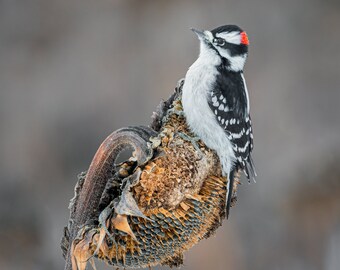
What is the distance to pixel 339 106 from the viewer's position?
460 centimetres

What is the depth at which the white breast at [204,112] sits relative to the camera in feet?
7.14

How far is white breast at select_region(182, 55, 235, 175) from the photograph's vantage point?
218cm

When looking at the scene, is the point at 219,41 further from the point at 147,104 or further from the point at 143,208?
the point at 147,104

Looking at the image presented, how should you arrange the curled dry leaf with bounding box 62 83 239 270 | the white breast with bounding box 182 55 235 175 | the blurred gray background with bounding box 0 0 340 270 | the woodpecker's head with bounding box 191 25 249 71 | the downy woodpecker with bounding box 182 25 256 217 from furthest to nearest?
the blurred gray background with bounding box 0 0 340 270, the woodpecker's head with bounding box 191 25 249 71, the downy woodpecker with bounding box 182 25 256 217, the white breast with bounding box 182 55 235 175, the curled dry leaf with bounding box 62 83 239 270

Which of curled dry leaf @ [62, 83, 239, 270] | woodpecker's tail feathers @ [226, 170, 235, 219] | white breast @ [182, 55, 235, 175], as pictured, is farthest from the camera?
white breast @ [182, 55, 235, 175]

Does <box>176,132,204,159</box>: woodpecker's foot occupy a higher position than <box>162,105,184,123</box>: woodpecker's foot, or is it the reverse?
<box>162,105,184,123</box>: woodpecker's foot

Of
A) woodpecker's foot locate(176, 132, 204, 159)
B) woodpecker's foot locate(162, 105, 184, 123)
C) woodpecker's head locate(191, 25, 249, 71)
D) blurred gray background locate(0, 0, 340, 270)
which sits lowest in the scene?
blurred gray background locate(0, 0, 340, 270)

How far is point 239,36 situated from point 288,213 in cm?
232

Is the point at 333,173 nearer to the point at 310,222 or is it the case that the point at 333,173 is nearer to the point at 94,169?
the point at 310,222

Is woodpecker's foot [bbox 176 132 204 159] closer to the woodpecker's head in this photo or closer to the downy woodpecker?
the downy woodpecker

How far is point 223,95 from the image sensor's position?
255cm

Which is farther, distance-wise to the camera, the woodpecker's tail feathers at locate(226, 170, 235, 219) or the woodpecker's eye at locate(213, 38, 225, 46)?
the woodpecker's eye at locate(213, 38, 225, 46)

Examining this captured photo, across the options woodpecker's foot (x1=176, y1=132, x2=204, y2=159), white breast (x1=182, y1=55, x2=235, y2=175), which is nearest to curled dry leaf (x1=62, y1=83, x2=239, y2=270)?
woodpecker's foot (x1=176, y1=132, x2=204, y2=159)

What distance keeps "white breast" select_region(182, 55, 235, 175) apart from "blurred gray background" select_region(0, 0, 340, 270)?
188 centimetres
